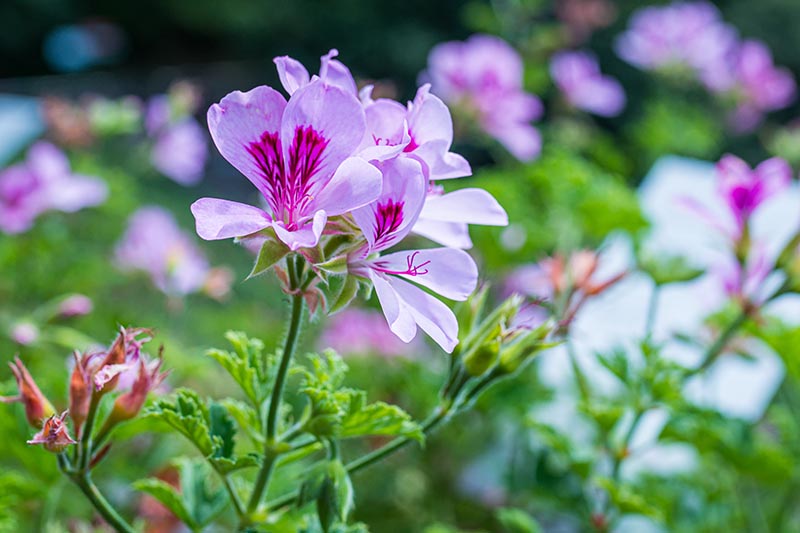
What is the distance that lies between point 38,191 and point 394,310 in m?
1.03

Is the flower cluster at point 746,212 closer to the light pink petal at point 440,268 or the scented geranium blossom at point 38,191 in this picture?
the light pink petal at point 440,268

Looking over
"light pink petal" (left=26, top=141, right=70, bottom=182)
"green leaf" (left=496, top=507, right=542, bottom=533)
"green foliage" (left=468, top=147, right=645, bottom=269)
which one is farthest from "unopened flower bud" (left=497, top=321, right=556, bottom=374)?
"light pink petal" (left=26, top=141, right=70, bottom=182)

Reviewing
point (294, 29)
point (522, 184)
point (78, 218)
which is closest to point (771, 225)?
point (522, 184)

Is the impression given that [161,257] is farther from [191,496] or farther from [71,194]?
[191,496]

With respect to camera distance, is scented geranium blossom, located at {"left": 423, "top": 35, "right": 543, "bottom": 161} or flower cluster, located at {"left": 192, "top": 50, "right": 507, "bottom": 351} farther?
scented geranium blossom, located at {"left": 423, "top": 35, "right": 543, "bottom": 161}

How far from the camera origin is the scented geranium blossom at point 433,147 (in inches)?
26.3

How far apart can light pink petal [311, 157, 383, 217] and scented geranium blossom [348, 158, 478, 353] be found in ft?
0.06

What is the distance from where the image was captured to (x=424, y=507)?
1534 millimetres

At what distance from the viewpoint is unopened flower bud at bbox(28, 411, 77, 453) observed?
0.59 meters

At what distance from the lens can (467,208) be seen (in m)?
0.69

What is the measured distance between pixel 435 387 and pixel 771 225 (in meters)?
0.63

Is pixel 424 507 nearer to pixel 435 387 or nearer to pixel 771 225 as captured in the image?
pixel 435 387

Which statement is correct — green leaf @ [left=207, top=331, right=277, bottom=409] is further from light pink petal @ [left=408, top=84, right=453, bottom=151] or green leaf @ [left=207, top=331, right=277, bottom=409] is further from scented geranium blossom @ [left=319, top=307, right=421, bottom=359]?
scented geranium blossom @ [left=319, top=307, right=421, bottom=359]

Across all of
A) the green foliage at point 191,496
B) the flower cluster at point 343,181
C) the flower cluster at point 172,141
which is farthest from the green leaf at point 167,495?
the flower cluster at point 172,141
